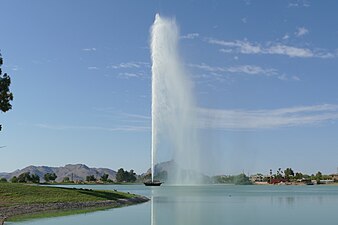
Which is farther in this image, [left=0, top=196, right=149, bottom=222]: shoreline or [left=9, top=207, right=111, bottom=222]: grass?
[left=0, top=196, right=149, bottom=222]: shoreline

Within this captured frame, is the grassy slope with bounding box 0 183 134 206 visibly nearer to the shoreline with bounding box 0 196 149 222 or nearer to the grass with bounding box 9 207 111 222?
the shoreline with bounding box 0 196 149 222

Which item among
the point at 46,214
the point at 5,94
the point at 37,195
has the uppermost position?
the point at 5,94

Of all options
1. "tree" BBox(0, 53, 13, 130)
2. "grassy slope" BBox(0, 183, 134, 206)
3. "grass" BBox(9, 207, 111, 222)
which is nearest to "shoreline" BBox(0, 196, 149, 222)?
"grass" BBox(9, 207, 111, 222)

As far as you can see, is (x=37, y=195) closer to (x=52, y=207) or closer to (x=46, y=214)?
(x=52, y=207)

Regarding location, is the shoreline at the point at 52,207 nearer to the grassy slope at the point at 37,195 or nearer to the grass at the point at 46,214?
the grass at the point at 46,214

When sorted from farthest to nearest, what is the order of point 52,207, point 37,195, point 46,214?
point 37,195
point 52,207
point 46,214

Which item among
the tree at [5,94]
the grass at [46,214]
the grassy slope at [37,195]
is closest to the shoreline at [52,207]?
the grass at [46,214]

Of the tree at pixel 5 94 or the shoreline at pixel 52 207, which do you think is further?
the tree at pixel 5 94

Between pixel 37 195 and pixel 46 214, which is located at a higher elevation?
pixel 37 195

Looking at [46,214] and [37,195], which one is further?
[37,195]

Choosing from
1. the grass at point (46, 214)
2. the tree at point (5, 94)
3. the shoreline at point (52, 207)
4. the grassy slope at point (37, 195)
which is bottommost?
the grass at point (46, 214)

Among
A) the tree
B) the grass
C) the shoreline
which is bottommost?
the grass

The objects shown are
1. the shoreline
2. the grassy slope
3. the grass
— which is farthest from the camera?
the grassy slope

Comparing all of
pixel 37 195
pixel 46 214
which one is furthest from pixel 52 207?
pixel 46 214
